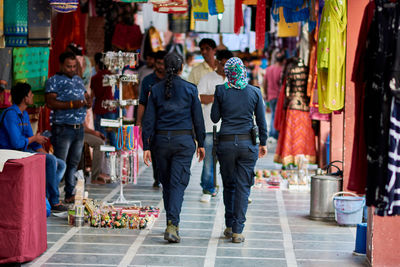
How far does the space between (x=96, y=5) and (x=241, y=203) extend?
638 cm

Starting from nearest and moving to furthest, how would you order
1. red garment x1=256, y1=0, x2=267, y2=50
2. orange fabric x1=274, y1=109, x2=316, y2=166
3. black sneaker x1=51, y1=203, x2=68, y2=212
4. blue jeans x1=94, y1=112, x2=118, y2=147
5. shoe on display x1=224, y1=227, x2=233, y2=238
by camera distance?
shoe on display x1=224, y1=227, x2=233, y2=238, black sneaker x1=51, y1=203, x2=68, y2=212, red garment x1=256, y1=0, x2=267, y2=50, blue jeans x1=94, y1=112, x2=118, y2=147, orange fabric x1=274, y1=109, x2=316, y2=166

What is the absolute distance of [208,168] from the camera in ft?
28.0

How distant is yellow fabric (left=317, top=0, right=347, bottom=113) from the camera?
739 cm

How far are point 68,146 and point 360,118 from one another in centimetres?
418

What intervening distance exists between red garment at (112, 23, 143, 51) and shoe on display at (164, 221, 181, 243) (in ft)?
19.7

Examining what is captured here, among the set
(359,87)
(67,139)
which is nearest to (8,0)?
(67,139)

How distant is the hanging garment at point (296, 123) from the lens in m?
10.8

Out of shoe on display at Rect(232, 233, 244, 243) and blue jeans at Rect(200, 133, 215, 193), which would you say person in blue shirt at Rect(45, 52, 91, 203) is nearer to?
blue jeans at Rect(200, 133, 215, 193)

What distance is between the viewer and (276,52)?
15695 millimetres

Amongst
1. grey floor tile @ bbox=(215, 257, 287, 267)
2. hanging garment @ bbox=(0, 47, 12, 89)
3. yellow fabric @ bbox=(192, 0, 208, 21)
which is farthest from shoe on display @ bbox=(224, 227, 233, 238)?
yellow fabric @ bbox=(192, 0, 208, 21)

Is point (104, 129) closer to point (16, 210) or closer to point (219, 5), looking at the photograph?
point (219, 5)

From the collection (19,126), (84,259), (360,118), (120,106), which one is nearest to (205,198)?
(120,106)

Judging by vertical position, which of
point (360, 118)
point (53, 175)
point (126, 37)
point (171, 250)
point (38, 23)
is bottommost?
point (171, 250)

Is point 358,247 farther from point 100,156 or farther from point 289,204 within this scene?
point 100,156
